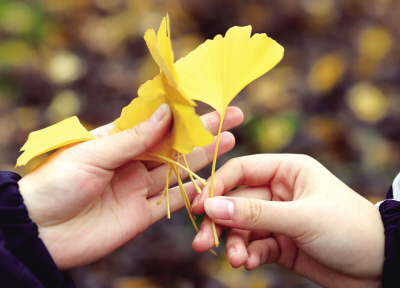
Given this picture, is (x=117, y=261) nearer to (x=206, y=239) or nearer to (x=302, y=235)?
(x=206, y=239)

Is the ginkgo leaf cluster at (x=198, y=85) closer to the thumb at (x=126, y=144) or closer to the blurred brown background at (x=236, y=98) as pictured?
the thumb at (x=126, y=144)

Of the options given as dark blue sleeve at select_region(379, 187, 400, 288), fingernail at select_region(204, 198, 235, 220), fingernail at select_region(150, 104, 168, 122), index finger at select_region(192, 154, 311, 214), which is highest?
fingernail at select_region(150, 104, 168, 122)

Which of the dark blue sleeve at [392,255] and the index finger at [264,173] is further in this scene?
the index finger at [264,173]

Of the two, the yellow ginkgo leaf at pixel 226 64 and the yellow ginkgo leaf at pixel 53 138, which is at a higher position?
the yellow ginkgo leaf at pixel 226 64

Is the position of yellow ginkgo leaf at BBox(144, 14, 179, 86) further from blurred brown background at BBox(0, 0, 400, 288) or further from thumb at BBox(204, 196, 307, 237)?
blurred brown background at BBox(0, 0, 400, 288)

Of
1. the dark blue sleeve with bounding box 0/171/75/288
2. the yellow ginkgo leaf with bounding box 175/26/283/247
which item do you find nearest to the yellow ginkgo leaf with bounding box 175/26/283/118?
the yellow ginkgo leaf with bounding box 175/26/283/247

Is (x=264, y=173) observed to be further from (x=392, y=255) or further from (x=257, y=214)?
(x=392, y=255)

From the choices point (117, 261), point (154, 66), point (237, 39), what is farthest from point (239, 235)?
point (154, 66)

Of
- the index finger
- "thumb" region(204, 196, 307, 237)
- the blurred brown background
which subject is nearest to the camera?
"thumb" region(204, 196, 307, 237)

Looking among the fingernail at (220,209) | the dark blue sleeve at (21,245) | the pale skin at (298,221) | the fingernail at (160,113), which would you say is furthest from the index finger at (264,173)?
the dark blue sleeve at (21,245)

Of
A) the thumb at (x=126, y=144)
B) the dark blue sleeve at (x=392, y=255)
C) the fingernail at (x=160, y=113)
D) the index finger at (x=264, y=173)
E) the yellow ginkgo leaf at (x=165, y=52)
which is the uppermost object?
the yellow ginkgo leaf at (x=165, y=52)
